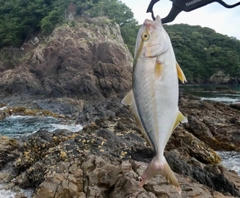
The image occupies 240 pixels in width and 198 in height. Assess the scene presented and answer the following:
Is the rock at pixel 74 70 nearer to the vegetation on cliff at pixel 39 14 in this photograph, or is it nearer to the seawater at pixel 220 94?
the vegetation on cliff at pixel 39 14

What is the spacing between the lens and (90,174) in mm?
8000

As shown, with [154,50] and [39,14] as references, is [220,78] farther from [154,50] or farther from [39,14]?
[154,50]

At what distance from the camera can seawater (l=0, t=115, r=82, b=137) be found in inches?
821

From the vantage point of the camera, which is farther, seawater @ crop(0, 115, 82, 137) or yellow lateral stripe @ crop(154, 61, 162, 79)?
seawater @ crop(0, 115, 82, 137)

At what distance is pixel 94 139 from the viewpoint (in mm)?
11945

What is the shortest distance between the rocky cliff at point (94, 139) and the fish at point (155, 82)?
4.34 meters

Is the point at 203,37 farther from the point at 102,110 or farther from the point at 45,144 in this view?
the point at 45,144

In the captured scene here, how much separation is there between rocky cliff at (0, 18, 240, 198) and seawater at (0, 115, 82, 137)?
1368 mm

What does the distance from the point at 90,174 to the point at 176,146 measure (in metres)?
6.39

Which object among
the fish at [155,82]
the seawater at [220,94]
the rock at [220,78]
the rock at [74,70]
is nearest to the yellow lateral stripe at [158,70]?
the fish at [155,82]

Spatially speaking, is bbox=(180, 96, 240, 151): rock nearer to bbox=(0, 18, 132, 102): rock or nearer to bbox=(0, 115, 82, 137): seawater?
bbox=(0, 115, 82, 137): seawater

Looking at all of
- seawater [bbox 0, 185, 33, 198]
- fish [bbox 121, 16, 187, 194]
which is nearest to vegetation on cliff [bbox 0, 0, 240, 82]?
seawater [bbox 0, 185, 33, 198]

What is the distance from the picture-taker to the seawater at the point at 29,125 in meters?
20.9

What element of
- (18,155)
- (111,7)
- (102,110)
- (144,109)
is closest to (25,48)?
(111,7)
